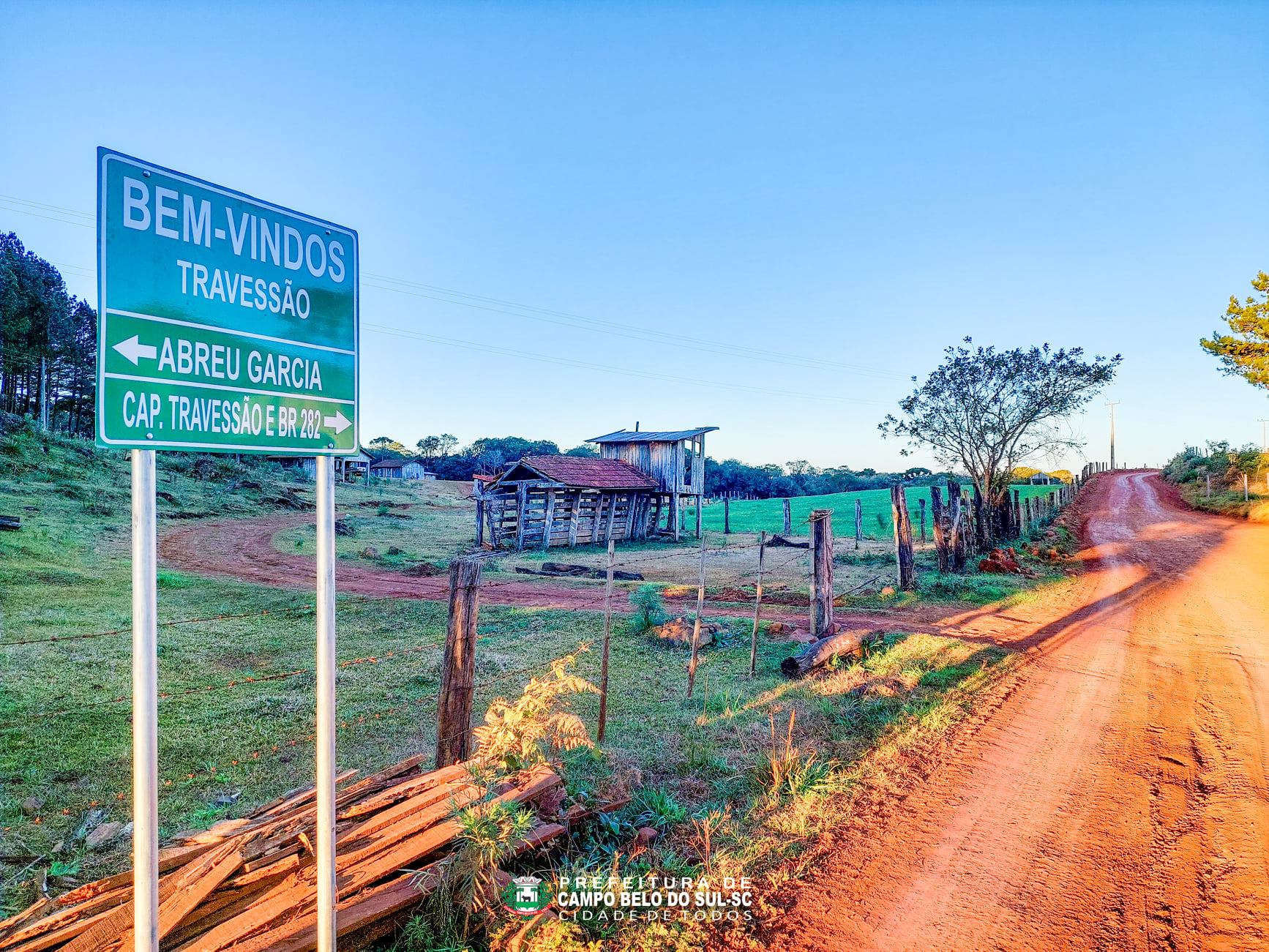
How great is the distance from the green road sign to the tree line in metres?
45.2

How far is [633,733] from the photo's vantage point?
22.3 feet

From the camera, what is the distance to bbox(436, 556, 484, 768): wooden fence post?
534 centimetres

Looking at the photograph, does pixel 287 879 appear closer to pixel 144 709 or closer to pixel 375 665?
pixel 144 709

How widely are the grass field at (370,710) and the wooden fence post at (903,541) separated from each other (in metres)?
1.40

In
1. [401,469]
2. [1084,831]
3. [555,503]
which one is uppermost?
[401,469]

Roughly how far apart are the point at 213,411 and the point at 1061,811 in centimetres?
598

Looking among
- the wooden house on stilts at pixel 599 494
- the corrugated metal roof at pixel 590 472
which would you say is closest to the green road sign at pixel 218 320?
the wooden house on stilts at pixel 599 494

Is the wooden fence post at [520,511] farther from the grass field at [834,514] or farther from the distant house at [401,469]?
the distant house at [401,469]

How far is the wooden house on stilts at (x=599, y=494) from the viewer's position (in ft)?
89.7

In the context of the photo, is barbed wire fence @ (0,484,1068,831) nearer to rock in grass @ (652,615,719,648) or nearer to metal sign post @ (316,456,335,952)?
rock in grass @ (652,615,719,648)

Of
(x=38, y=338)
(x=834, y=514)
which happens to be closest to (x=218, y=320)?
(x=834, y=514)

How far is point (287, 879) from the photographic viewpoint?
134 inches

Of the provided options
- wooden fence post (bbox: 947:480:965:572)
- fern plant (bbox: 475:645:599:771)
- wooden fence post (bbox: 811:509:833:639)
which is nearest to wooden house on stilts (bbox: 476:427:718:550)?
wooden fence post (bbox: 947:480:965:572)
